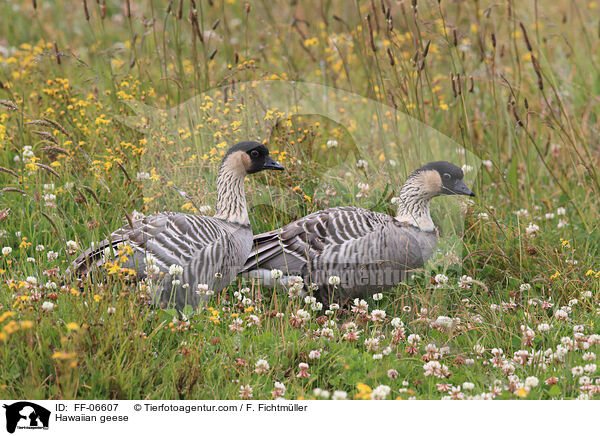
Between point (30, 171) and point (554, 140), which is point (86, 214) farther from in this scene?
point (554, 140)

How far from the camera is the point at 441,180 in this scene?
19.8ft

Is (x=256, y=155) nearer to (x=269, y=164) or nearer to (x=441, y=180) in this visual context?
(x=269, y=164)

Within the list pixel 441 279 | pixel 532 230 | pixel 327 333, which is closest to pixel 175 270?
pixel 327 333

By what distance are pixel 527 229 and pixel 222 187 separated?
2879 mm

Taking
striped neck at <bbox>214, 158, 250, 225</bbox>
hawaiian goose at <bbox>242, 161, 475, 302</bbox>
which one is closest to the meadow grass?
hawaiian goose at <bbox>242, 161, 475, 302</bbox>

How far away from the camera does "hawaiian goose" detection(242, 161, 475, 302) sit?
5.79 m

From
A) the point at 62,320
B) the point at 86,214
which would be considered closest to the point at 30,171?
the point at 86,214

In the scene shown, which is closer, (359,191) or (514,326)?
(514,326)

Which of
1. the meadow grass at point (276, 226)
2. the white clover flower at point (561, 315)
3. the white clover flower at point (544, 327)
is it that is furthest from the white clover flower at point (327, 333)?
the white clover flower at point (561, 315)

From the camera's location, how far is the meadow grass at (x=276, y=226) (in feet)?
14.1

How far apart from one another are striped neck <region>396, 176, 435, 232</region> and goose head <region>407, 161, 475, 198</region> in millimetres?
17

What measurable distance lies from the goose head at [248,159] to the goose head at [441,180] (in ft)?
4.57

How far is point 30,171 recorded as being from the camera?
6.25 metres

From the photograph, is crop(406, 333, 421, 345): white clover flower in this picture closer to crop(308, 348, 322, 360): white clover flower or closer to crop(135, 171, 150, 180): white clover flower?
crop(308, 348, 322, 360): white clover flower
